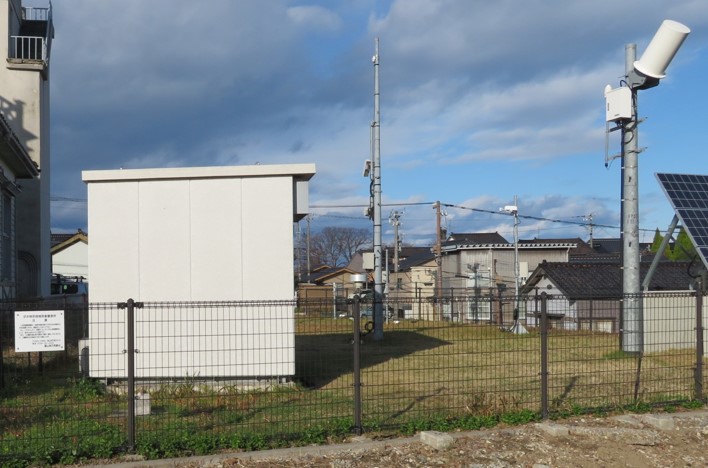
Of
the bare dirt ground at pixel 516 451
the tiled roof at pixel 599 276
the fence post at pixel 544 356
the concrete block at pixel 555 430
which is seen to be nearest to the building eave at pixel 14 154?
the bare dirt ground at pixel 516 451

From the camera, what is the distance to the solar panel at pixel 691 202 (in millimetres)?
14320

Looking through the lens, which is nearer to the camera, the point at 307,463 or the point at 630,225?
the point at 307,463

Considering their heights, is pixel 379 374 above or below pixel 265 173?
below

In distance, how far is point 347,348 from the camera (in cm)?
1460

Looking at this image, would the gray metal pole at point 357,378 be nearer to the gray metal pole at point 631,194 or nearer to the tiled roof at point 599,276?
the gray metal pole at point 631,194

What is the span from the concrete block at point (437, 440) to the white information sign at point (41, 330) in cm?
391

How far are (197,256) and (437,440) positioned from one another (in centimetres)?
521

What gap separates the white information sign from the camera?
25.0ft

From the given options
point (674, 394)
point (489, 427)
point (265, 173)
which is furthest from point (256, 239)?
point (674, 394)

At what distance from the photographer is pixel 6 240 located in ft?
59.4

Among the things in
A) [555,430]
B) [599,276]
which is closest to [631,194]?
[555,430]

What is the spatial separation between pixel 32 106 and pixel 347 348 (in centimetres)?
1436

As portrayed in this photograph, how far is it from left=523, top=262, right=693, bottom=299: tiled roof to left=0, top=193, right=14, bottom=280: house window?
709 inches

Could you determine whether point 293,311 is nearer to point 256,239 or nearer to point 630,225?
point 256,239
